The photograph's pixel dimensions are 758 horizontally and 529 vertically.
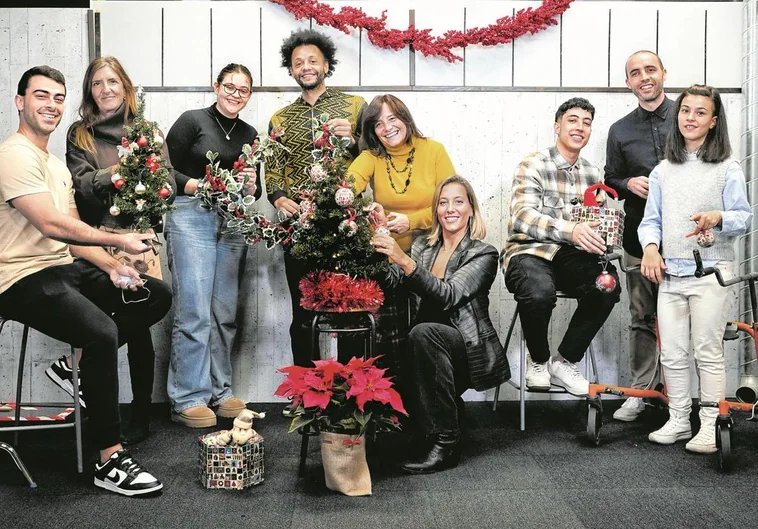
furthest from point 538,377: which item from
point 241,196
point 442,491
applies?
point 241,196

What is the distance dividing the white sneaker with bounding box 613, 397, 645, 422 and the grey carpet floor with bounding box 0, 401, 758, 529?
0.23 metres

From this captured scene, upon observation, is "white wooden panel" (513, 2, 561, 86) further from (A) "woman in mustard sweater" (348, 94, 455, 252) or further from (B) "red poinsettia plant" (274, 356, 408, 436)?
(B) "red poinsettia plant" (274, 356, 408, 436)

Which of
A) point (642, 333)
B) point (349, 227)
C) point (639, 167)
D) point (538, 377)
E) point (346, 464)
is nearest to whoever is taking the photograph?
point (346, 464)

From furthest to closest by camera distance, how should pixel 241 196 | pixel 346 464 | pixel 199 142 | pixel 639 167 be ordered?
pixel 639 167, pixel 199 142, pixel 241 196, pixel 346 464

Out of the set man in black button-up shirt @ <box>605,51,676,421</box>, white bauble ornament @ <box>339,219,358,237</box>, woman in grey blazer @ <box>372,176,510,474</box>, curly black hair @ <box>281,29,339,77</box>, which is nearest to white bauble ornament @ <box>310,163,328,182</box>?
white bauble ornament @ <box>339,219,358,237</box>

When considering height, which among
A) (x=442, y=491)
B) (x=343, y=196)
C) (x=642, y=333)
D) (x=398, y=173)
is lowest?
(x=442, y=491)

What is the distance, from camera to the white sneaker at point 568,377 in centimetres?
337

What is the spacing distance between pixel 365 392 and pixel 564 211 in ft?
4.91

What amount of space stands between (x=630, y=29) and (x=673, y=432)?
2178mm

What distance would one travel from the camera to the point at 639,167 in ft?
12.3

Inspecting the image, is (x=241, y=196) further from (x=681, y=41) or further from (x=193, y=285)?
(x=681, y=41)

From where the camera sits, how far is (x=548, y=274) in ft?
11.3

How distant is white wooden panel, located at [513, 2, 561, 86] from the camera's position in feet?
13.7

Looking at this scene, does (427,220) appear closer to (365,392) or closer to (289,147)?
(289,147)
